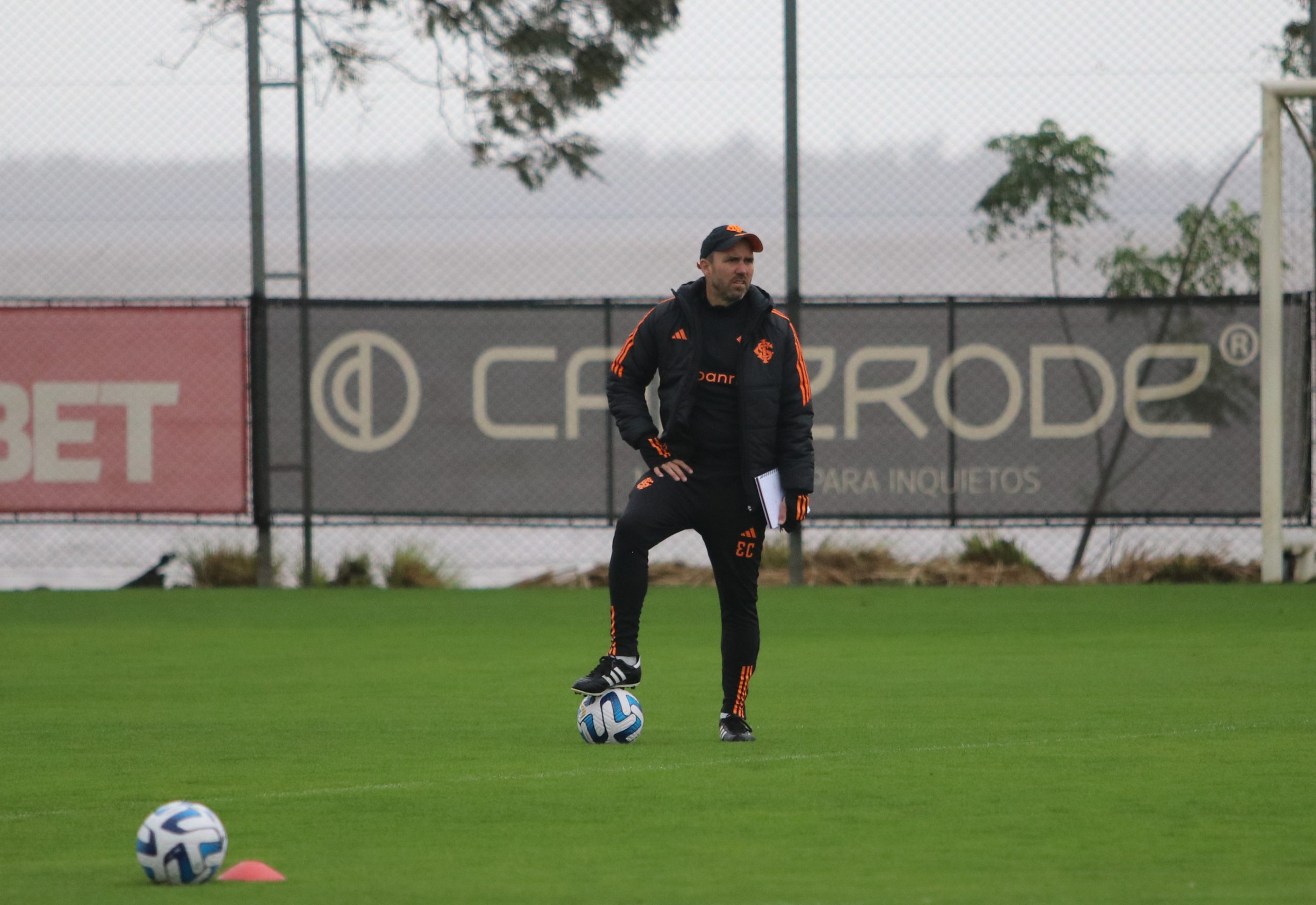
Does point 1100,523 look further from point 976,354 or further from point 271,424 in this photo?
point 271,424

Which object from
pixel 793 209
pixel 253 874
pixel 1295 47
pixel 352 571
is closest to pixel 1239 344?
pixel 1295 47

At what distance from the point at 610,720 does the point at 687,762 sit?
1.76 ft

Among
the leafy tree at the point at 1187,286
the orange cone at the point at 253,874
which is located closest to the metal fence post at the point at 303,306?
the leafy tree at the point at 1187,286

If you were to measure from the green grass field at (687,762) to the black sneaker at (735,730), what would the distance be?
126 mm

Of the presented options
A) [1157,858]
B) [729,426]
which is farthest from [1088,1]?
[1157,858]

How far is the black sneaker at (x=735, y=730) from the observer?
21.9 feet

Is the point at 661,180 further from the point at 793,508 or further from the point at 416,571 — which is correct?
the point at 793,508

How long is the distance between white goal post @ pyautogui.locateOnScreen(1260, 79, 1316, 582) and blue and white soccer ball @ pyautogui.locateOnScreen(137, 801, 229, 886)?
1018 cm

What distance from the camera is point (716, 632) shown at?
437 inches

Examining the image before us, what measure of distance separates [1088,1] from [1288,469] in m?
3.91

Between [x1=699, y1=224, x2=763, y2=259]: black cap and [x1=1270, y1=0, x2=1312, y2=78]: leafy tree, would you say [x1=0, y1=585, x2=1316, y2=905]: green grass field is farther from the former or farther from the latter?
[x1=1270, y1=0, x2=1312, y2=78]: leafy tree

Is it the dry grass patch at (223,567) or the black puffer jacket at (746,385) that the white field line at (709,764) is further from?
the dry grass patch at (223,567)

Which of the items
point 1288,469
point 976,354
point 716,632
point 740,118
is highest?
point 740,118

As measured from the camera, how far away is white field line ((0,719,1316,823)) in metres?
5.66
